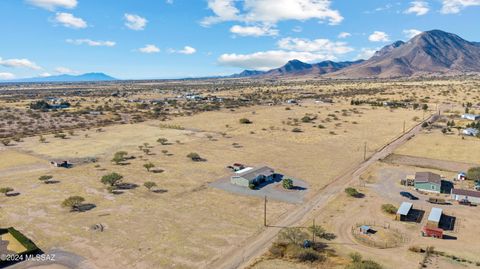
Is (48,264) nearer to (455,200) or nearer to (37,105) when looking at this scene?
(455,200)

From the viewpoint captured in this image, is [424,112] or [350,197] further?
[424,112]

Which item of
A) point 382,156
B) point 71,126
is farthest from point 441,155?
point 71,126

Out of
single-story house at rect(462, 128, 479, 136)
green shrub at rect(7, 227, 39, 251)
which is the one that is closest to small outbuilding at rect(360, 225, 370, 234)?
green shrub at rect(7, 227, 39, 251)

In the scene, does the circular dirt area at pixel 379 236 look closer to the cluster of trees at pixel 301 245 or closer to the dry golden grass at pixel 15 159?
the cluster of trees at pixel 301 245

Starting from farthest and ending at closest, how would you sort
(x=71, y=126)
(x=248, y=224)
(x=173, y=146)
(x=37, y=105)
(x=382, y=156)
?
(x=37, y=105) < (x=71, y=126) < (x=173, y=146) < (x=382, y=156) < (x=248, y=224)

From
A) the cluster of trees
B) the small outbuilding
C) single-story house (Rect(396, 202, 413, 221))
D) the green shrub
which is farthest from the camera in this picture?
single-story house (Rect(396, 202, 413, 221))

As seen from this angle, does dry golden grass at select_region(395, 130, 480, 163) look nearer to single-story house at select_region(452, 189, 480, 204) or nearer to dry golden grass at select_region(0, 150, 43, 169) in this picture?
single-story house at select_region(452, 189, 480, 204)

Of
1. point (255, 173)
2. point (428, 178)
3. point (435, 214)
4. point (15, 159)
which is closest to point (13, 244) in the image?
point (255, 173)
